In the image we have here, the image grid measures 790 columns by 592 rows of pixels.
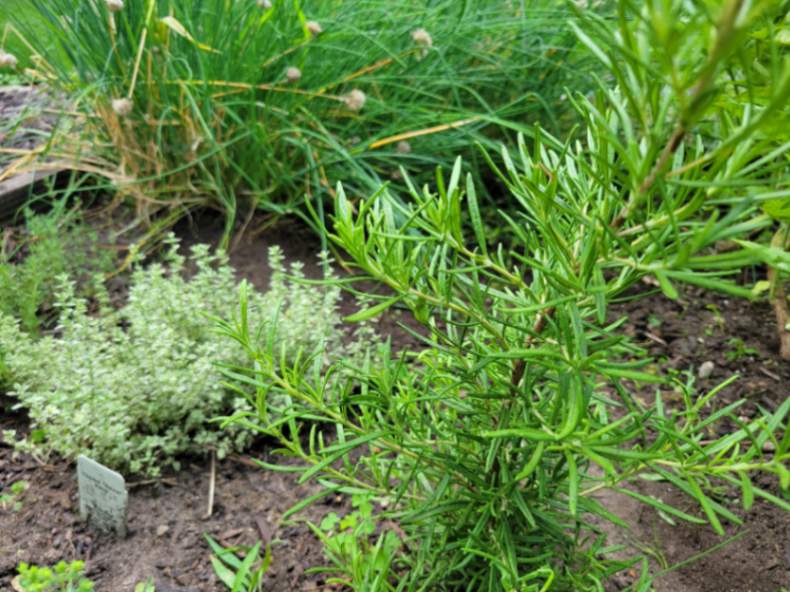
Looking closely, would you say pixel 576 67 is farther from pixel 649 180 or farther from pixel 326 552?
pixel 649 180

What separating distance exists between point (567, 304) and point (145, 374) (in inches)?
53.8

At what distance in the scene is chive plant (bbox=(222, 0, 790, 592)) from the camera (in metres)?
0.78

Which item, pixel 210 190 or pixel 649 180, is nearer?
pixel 649 180

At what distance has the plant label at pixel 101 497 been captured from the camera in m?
1.68

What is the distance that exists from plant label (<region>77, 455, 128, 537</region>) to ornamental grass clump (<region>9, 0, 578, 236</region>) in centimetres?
117

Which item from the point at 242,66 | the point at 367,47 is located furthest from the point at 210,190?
the point at 367,47

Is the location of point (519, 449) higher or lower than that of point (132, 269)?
higher

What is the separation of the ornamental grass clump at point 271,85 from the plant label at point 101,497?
1170 millimetres

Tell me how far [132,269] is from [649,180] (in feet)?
7.40

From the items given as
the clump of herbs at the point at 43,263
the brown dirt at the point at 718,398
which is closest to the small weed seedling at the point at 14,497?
the clump of herbs at the point at 43,263

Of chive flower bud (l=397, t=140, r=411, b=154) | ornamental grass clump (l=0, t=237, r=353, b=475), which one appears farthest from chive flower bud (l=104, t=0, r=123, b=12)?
chive flower bud (l=397, t=140, r=411, b=154)

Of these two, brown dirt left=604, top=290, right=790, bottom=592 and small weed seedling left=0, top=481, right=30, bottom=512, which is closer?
brown dirt left=604, top=290, right=790, bottom=592

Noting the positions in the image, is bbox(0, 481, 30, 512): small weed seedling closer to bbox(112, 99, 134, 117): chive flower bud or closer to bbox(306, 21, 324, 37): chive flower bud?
bbox(112, 99, 134, 117): chive flower bud

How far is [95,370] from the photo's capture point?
1.93 meters
